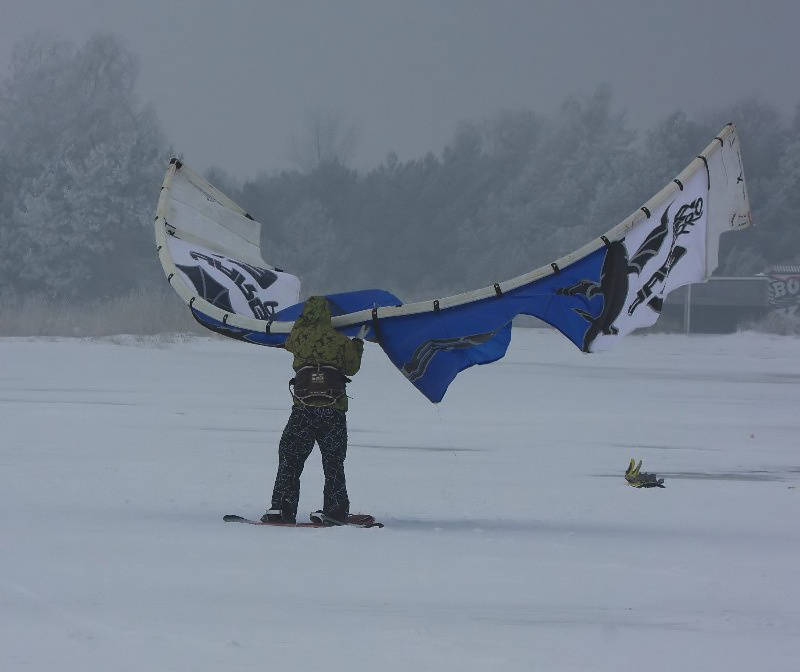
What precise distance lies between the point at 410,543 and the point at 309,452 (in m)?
0.97

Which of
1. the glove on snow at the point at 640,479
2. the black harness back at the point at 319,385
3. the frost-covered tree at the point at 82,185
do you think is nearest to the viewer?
the black harness back at the point at 319,385

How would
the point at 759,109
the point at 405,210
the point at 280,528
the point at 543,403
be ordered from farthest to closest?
the point at 759,109, the point at 405,210, the point at 543,403, the point at 280,528

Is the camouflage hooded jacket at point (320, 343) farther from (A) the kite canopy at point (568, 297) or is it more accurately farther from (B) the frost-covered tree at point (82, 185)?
(B) the frost-covered tree at point (82, 185)

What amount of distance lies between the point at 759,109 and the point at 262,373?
216ft

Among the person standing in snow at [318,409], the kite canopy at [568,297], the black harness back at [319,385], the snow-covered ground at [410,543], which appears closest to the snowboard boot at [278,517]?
the person standing in snow at [318,409]

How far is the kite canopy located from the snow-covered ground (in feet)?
3.93

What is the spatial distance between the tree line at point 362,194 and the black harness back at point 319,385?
178ft

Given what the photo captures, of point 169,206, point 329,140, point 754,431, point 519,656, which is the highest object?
point 329,140

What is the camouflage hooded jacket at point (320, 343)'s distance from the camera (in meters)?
9.31

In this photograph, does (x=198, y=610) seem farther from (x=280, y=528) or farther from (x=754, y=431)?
(x=754, y=431)

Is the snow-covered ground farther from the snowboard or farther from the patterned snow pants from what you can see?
the patterned snow pants

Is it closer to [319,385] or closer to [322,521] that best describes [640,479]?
[322,521]

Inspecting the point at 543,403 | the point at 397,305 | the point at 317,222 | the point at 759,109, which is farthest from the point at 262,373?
the point at 759,109

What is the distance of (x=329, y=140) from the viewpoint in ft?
308
